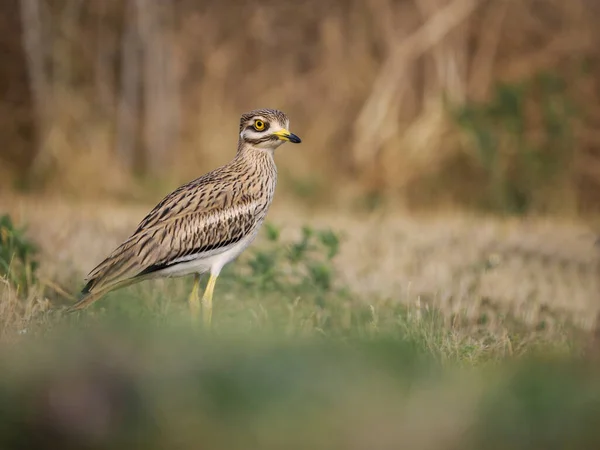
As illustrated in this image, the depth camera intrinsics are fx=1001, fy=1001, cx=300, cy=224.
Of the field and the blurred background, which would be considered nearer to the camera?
the field

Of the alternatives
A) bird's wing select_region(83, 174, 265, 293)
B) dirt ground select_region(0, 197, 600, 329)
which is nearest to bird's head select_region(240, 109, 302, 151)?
bird's wing select_region(83, 174, 265, 293)

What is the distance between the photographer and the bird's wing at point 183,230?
558 cm

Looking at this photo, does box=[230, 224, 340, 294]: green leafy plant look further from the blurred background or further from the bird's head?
the blurred background

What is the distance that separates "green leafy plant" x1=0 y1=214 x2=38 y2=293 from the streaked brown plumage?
0.81 metres

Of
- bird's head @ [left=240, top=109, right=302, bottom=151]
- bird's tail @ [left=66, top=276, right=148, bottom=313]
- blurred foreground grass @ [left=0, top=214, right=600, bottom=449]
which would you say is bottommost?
blurred foreground grass @ [left=0, top=214, right=600, bottom=449]

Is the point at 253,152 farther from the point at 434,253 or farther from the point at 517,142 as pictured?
the point at 517,142

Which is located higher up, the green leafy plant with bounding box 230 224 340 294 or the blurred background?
the blurred background

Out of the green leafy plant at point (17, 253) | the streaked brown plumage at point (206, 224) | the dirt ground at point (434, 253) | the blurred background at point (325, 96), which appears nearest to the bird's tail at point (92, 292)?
the streaked brown plumage at point (206, 224)

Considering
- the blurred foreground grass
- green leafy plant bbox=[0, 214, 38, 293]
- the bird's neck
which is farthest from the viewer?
the bird's neck

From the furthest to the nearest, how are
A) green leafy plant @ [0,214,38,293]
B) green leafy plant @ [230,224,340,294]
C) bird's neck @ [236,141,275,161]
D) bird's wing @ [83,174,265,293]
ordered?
green leafy plant @ [230,224,340,294]
bird's neck @ [236,141,275,161]
green leafy plant @ [0,214,38,293]
bird's wing @ [83,174,265,293]

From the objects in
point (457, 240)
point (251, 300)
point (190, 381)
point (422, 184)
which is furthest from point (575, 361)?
point (422, 184)

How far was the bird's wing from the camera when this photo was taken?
5582mm

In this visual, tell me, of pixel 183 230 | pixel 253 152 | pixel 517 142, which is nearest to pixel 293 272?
pixel 253 152

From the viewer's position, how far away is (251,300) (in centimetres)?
648
